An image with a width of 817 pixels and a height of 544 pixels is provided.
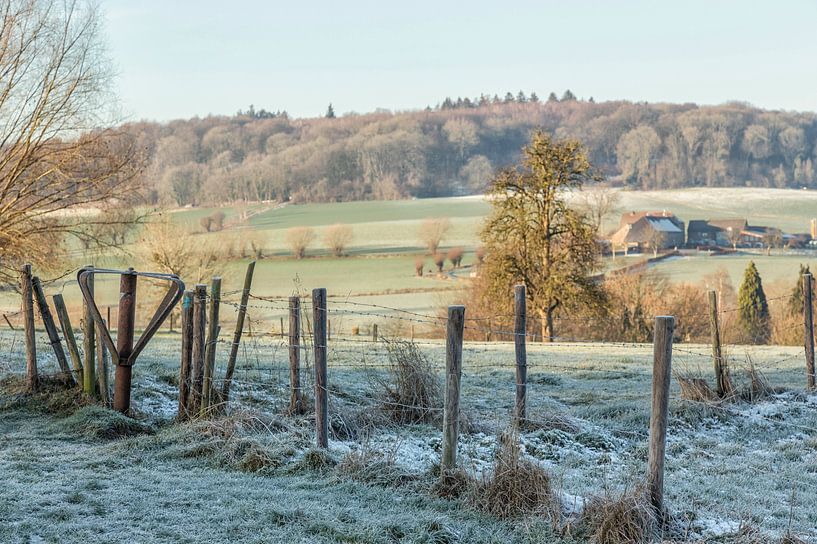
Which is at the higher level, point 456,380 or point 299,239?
point 456,380

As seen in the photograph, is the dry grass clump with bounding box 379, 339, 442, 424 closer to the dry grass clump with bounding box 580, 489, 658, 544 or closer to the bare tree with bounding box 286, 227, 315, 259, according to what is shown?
the dry grass clump with bounding box 580, 489, 658, 544

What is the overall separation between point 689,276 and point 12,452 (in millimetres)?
56159

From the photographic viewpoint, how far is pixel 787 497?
723 cm

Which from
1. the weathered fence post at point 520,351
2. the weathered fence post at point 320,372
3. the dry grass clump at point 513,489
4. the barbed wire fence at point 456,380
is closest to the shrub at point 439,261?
the barbed wire fence at point 456,380

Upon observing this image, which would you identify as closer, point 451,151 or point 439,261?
point 439,261

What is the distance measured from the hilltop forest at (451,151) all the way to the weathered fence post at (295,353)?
81.1m

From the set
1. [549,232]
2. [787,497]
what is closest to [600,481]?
[787,497]

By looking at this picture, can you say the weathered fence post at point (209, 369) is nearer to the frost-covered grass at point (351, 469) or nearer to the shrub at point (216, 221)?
the frost-covered grass at point (351, 469)

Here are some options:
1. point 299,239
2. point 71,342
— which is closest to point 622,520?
point 71,342

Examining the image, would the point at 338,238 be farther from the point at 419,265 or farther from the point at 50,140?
the point at 50,140

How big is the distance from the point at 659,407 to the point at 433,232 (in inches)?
2495

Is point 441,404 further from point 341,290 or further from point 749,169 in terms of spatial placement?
point 749,169

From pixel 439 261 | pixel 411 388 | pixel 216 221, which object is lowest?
pixel 439 261

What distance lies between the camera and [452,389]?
6.96m
